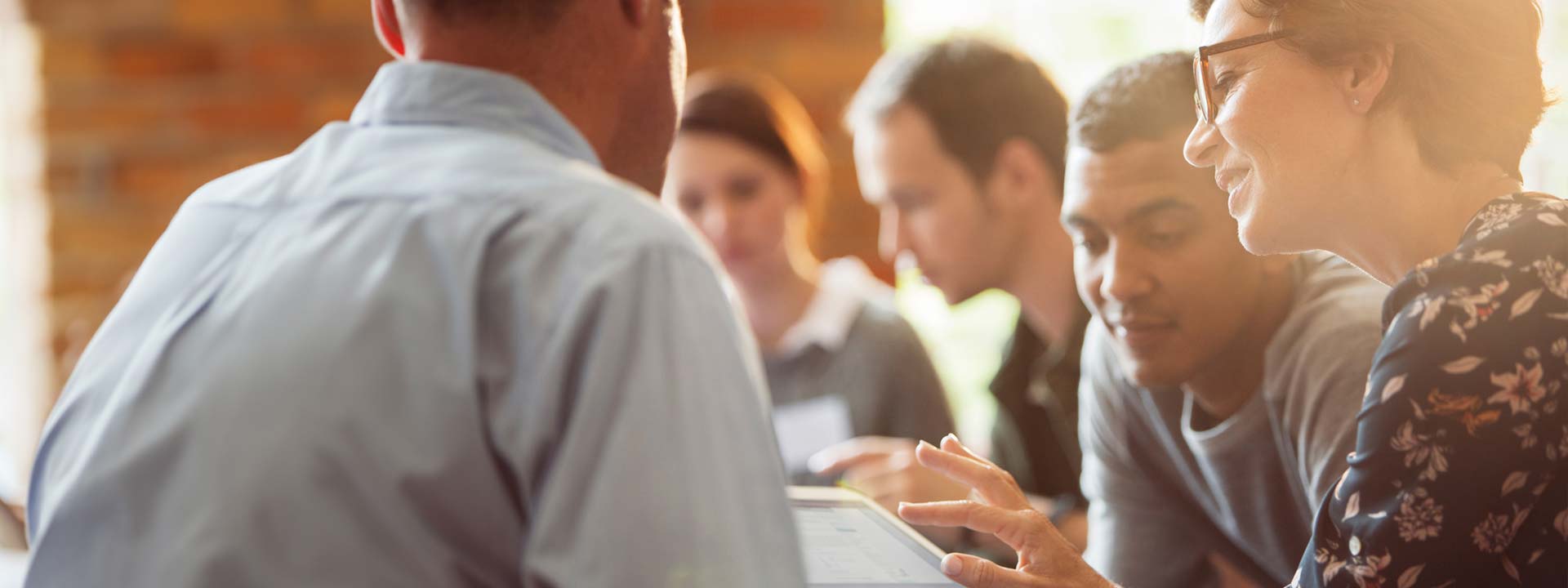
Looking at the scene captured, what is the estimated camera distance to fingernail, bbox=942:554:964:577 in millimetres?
830

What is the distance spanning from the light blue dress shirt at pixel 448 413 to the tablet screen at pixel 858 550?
0.67 ft

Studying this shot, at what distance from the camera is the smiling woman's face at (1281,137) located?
0.88m

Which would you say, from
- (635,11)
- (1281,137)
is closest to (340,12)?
(635,11)

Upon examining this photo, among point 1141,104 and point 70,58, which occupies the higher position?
point 1141,104

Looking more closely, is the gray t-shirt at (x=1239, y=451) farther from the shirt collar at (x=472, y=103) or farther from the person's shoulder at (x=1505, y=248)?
the shirt collar at (x=472, y=103)

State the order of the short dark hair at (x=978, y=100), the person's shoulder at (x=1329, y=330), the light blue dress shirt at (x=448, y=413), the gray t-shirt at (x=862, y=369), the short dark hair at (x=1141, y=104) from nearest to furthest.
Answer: the light blue dress shirt at (x=448, y=413) < the person's shoulder at (x=1329, y=330) < the short dark hair at (x=1141, y=104) < the short dark hair at (x=978, y=100) < the gray t-shirt at (x=862, y=369)

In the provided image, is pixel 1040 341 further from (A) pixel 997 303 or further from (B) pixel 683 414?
(B) pixel 683 414

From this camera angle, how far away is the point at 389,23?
82cm

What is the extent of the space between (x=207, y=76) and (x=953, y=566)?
2.20m

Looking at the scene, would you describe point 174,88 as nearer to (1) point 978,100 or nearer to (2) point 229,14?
(2) point 229,14

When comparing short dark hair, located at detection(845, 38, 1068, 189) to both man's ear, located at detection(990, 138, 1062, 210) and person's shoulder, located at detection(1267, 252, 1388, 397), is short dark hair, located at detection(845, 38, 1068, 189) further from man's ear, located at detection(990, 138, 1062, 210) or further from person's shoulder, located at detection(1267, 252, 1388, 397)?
person's shoulder, located at detection(1267, 252, 1388, 397)

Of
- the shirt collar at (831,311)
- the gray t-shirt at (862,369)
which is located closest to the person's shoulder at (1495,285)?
the gray t-shirt at (862,369)

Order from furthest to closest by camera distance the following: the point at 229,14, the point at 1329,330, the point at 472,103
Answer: the point at 229,14
the point at 1329,330
the point at 472,103

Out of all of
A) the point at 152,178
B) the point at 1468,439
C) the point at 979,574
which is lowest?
the point at 152,178
